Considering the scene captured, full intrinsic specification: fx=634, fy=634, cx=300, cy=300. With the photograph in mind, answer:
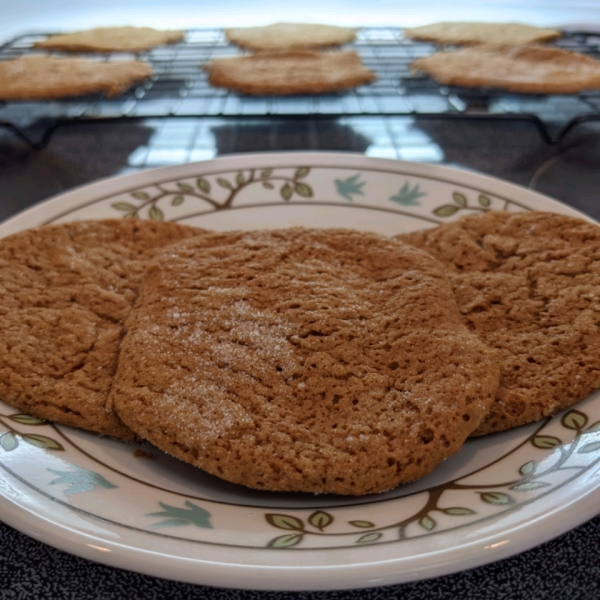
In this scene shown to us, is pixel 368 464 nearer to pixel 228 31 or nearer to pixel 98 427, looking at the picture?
pixel 98 427

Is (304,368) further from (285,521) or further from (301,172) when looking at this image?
(301,172)

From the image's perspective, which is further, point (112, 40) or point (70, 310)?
point (112, 40)

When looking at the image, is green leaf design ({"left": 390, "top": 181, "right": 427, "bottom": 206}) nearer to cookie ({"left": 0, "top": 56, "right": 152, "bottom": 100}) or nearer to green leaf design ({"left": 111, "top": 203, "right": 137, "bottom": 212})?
green leaf design ({"left": 111, "top": 203, "right": 137, "bottom": 212})

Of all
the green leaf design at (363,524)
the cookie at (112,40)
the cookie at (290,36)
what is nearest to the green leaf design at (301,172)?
the green leaf design at (363,524)

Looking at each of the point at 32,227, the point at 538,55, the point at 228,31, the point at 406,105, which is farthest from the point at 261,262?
the point at 228,31

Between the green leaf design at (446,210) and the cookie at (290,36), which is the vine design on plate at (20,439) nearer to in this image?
the green leaf design at (446,210)


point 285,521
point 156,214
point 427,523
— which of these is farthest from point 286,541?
point 156,214
